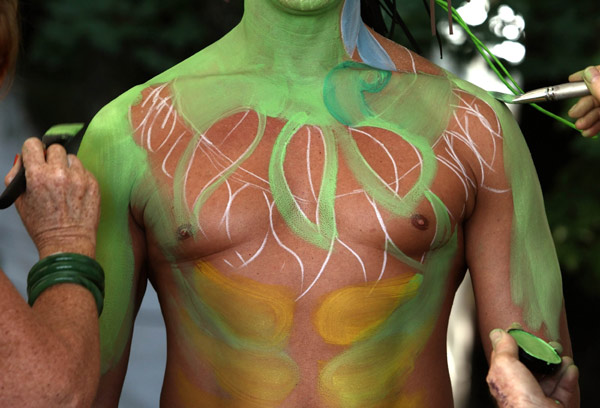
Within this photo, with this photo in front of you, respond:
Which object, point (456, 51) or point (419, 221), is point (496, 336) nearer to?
point (419, 221)

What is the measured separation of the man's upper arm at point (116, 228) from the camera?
2.21 meters

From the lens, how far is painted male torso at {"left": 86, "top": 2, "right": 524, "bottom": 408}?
2180mm

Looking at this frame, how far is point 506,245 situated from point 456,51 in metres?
1.52

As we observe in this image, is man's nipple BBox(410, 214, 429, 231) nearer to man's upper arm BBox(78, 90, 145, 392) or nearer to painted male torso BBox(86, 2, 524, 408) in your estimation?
painted male torso BBox(86, 2, 524, 408)

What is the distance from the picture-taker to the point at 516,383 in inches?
74.7

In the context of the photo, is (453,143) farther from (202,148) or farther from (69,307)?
(69,307)

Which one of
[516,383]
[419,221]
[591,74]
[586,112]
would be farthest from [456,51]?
[516,383]

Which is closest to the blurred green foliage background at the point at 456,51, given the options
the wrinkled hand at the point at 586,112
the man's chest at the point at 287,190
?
the wrinkled hand at the point at 586,112

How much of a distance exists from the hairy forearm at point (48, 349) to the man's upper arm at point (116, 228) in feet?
1.01

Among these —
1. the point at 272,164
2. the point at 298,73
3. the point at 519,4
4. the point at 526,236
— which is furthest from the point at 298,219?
the point at 519,4

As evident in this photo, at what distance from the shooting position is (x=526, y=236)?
7.49 ft

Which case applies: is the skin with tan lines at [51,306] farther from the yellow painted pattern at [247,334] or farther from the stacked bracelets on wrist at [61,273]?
the yellow painted pattern at [247,334]

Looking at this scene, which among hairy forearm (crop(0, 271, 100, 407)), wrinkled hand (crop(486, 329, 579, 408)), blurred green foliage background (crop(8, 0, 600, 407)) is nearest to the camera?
hairy forearm (crop(0, 271, 100, 407))

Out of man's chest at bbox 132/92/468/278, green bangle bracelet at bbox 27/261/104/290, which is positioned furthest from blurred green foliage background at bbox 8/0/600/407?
green bangle bracelet at bbox 27/261/104/290
